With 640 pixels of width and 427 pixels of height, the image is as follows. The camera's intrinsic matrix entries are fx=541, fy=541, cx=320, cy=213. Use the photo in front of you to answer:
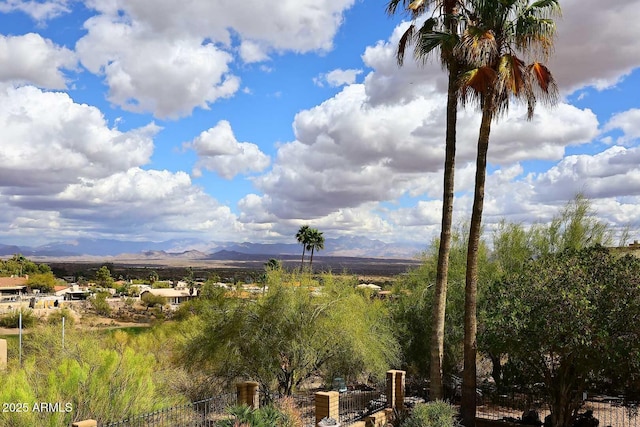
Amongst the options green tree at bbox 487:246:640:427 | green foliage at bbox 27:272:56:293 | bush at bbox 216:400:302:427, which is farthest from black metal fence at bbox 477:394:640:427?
green foliage at bbox 27:272:56:293

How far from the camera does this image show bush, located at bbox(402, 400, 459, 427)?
12.7 meters

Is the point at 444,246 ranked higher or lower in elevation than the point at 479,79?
lower

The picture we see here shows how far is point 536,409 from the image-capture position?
1822 centimetres

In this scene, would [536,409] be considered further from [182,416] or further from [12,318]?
[12,318]

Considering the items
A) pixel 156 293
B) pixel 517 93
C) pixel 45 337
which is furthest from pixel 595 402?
pixel 156 293

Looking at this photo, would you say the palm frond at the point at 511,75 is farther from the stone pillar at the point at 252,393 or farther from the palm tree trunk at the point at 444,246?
the stone pillar at the point at 252,393

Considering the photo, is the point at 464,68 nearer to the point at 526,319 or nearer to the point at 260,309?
the point at 526,319

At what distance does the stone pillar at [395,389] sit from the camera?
604 inches

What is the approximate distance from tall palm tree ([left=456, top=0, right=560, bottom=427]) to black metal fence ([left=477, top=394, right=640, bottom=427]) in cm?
316

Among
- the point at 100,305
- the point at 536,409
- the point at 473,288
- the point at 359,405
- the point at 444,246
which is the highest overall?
the point at 444,246

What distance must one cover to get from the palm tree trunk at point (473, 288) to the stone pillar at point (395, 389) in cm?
174

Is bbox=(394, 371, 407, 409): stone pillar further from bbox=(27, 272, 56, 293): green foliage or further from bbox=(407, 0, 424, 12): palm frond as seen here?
bbox=(27, 272, 56, 293): green foliage

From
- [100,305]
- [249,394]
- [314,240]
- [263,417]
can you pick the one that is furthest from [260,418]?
[100,305]

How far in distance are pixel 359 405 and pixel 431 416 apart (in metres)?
3.52
